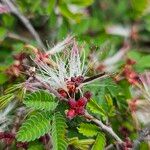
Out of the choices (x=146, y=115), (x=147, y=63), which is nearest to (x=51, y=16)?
(x=147, y=63)

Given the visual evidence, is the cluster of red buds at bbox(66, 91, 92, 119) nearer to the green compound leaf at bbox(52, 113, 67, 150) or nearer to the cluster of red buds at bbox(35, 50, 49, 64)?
the green compound leaf at bbox(52, 113, 67, 150)

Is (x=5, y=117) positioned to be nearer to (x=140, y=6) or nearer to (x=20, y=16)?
(x=20, y=16)

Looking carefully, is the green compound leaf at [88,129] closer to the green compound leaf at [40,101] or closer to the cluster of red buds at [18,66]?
the green compound leaf at [40,101]

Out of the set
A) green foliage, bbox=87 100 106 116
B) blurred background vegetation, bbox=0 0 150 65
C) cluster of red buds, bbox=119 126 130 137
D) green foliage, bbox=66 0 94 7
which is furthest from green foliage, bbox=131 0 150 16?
green foliage, bbox=87 100 106 116

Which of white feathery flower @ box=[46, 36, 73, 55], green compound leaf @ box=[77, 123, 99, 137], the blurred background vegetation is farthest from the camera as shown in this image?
the blurred background vegetation

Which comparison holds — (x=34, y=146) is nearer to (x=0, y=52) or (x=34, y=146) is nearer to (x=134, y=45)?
(x=0, y=52)
